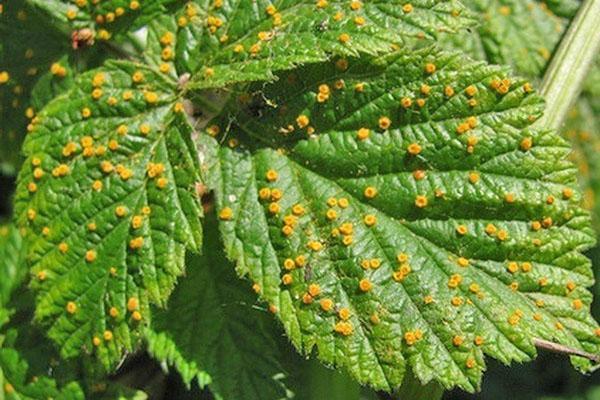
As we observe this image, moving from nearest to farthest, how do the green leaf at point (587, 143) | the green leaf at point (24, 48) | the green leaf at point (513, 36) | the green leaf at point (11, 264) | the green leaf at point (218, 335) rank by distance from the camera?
1. the green leaf at point (218, 335)
2. the green leaf at point (24, 48)
3. the green leaf at point (11, 264)
4. the green leaf at point (513, 36)
5. the green leaf at point (587, 143)

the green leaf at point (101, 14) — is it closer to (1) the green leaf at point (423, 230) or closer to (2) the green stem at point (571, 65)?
(1) the green leaf at point (423, 230)

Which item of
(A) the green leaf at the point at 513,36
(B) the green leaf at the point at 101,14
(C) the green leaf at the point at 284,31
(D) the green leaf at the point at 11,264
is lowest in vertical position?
(D) the green leaf at the point at 11,264

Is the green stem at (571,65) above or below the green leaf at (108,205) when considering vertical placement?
above

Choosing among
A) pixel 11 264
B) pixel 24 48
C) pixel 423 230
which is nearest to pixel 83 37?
pixel 24 48

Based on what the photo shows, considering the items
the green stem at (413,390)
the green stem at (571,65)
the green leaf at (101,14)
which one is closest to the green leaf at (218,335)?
the green stem at (413,390)

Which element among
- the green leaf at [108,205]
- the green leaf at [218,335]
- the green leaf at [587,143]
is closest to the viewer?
the green leaf at [108,205]

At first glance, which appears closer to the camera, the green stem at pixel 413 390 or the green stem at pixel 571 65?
the green stem at pixel 413 390

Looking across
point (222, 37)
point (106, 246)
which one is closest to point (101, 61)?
point (222, 37)

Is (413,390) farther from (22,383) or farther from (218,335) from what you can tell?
(22,383)

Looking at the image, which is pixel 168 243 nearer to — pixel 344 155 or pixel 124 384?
pixel 344 155
